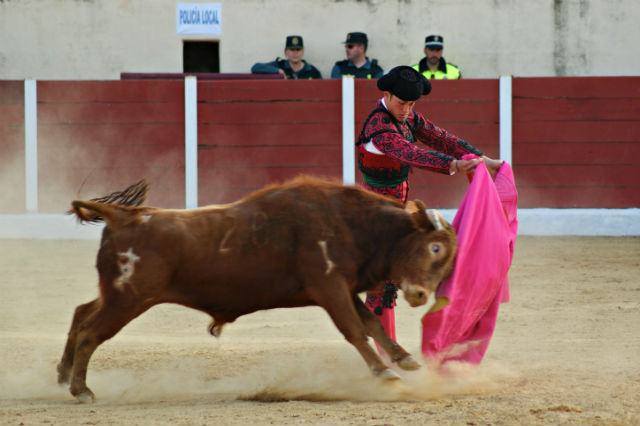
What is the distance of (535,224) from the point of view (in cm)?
830

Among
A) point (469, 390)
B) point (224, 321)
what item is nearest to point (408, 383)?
point (469, 390)

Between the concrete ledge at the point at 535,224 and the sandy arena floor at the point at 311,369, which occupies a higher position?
the concrete ledge at the point at 535,224

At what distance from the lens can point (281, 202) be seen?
3299mm

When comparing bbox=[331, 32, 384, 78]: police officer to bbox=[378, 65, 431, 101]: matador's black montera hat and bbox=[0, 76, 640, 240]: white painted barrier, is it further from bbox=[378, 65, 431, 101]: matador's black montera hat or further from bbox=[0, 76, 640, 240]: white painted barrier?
bbox=[378, 65, 431, 101]: matador's black montera hat

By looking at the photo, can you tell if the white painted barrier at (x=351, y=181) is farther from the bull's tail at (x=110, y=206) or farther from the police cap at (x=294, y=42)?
the bull's tail at (x=110, y=206)

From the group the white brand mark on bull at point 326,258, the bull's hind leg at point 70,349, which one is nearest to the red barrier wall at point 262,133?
the bull's hind leg at point 70,349

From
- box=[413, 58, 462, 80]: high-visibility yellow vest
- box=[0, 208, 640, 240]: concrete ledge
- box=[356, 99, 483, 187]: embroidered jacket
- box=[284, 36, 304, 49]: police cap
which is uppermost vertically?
box=[284, 36, 304, 49]: police cap

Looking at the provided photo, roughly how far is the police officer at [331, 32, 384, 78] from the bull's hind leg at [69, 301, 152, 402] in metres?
5.85

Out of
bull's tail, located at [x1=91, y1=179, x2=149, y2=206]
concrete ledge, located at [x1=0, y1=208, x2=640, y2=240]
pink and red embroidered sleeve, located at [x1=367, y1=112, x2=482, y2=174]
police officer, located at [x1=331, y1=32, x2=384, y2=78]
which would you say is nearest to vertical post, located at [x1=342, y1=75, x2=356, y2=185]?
police officer, located at [x1=331, y1=32, x2=384, y2=78]

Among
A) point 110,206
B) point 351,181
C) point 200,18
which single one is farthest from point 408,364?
point 200,18

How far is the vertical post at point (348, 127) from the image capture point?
27.6 feet

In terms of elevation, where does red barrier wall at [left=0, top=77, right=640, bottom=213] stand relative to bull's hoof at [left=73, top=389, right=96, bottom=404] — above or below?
above

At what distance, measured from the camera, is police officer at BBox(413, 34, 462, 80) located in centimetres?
840

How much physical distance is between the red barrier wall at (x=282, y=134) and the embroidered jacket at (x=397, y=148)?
4.65m
